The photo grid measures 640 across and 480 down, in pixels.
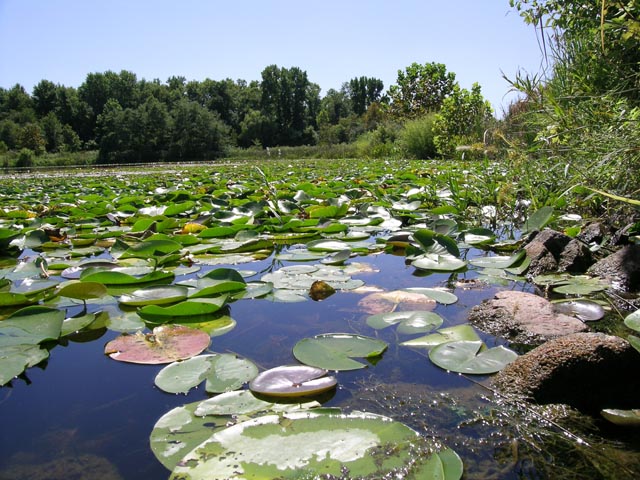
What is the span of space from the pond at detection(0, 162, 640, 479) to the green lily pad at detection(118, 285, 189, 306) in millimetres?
33

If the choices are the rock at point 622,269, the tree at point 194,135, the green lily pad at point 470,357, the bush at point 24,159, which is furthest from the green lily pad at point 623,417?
the bush at point 24,159

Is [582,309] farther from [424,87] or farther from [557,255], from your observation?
[424,87]

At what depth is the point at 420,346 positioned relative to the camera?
3.36 ft

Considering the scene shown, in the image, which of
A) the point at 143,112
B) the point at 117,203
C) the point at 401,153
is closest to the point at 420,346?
the point at 117,203

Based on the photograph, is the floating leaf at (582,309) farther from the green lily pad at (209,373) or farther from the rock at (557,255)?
the green lily pad at (209,373)

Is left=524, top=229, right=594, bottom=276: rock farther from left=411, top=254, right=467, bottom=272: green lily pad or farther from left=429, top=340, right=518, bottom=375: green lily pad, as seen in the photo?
left=429, top=340, right=518, bottom=375: green lily pad

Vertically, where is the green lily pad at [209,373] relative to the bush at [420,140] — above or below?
below

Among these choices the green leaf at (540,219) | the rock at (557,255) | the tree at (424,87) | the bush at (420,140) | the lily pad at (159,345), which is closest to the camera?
the lily pad at (159,345)

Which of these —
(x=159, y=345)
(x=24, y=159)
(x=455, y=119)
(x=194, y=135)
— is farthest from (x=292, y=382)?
(x=24, y=159)

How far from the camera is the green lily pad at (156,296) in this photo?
130cm

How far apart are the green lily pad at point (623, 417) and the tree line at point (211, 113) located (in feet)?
27.5

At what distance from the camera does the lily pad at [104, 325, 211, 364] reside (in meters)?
0.98

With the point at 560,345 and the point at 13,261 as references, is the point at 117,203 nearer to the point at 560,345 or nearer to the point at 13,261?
the point at 13,261

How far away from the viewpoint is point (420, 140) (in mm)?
10898
